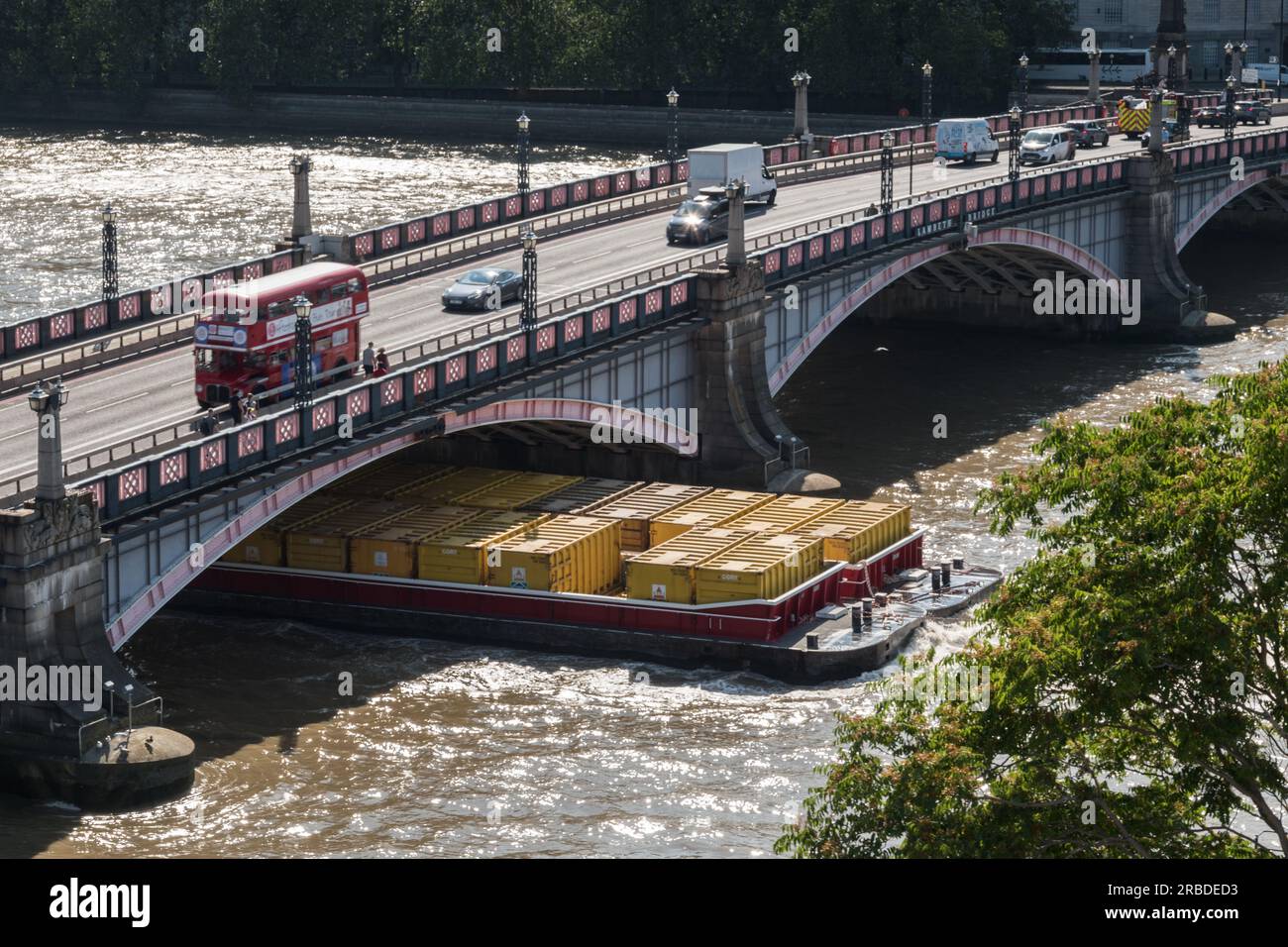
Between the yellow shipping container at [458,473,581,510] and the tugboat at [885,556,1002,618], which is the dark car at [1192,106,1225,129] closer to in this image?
the yellow shipping container at [458,473,581,510]

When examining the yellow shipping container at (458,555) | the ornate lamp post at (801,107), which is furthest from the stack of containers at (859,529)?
the ornate lamp post at (801,107)

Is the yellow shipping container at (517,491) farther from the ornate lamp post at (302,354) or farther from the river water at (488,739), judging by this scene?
the ornate lamp post at (302,354)

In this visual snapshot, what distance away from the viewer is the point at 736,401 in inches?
2601

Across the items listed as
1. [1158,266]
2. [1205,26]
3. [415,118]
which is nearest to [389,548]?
[1158,266]

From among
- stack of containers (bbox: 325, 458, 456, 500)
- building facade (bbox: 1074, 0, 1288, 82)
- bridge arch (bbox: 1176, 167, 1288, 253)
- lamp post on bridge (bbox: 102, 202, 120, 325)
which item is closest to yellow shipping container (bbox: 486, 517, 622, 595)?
stack of containers (bbox: 325, 458, 456, 500)

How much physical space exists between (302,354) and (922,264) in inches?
1431

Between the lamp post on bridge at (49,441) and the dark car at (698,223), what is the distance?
35.0m

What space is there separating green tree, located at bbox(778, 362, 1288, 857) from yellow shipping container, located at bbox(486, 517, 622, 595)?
2459 centimetres

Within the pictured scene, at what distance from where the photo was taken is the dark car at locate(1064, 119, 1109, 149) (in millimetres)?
105688

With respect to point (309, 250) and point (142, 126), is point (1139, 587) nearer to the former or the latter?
point (309, 250)

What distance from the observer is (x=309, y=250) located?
68938 millimetres

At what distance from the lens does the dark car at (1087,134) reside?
10569cm

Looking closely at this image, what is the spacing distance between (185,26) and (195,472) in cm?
13347
